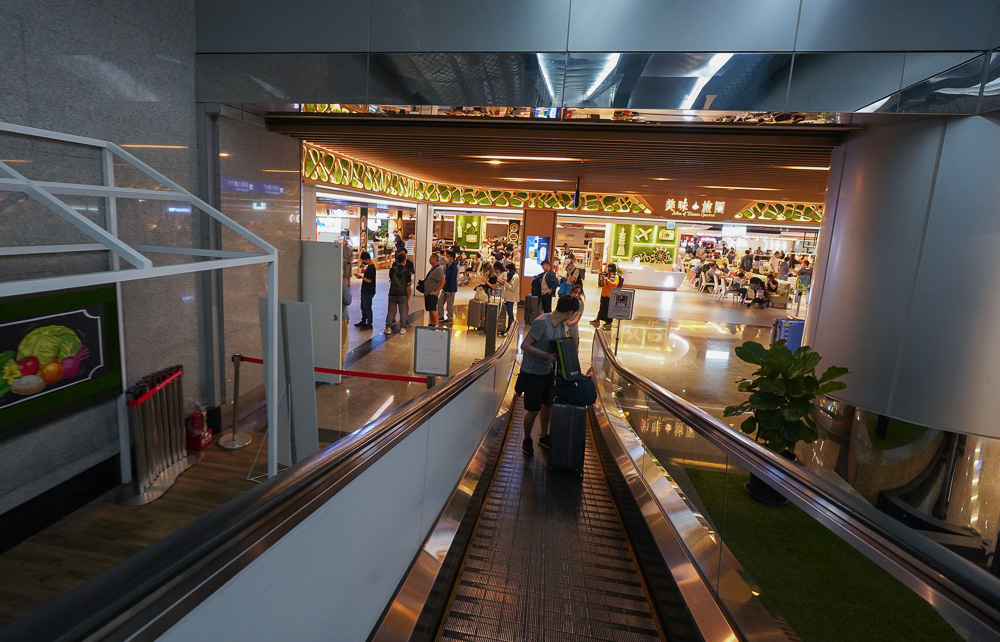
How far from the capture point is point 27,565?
3621mm

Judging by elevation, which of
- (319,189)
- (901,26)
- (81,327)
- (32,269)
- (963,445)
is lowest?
(963,445)

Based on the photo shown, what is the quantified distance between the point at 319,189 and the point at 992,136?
9868mm

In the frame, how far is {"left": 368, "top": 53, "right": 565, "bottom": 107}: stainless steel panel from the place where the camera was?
5.23 m

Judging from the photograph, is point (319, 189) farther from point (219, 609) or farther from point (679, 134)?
point (219, 609)

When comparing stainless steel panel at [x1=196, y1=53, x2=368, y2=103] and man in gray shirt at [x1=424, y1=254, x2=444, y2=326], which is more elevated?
stainless steel panel at [x1=196, y1=53, x2=368, y2=103]

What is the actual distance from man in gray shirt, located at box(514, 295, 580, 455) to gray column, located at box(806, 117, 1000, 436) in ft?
9.41

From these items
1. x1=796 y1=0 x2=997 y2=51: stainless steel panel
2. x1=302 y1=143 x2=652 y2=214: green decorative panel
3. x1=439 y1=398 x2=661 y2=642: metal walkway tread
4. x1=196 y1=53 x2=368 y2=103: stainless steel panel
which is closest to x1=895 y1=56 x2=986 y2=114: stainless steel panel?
x1=796 y1=0 x2=997 y2=51: stainless steel panel

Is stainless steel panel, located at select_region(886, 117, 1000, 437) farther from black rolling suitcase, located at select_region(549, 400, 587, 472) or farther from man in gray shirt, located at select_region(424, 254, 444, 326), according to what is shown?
man in gray shirt, located at select_region(424, 254, 444, 326)

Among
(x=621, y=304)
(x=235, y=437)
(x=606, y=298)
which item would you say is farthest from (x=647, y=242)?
(x=235, y=437)

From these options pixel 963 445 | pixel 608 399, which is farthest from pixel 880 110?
pixel 608 399

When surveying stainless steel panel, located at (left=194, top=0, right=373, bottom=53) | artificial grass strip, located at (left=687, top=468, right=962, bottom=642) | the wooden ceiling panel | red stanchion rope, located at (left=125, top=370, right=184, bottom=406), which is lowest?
red stanchion rope, located at (left=125, top=370, right=184, bottom=406)

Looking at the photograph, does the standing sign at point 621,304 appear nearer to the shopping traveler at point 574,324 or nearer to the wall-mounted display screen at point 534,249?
the shopping traveler at point 574,324

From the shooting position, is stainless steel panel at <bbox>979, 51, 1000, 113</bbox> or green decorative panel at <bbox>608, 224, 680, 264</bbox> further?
green decorative panel at <bbox>608, 224, 680, 264</bbox>

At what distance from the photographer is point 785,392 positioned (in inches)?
171
